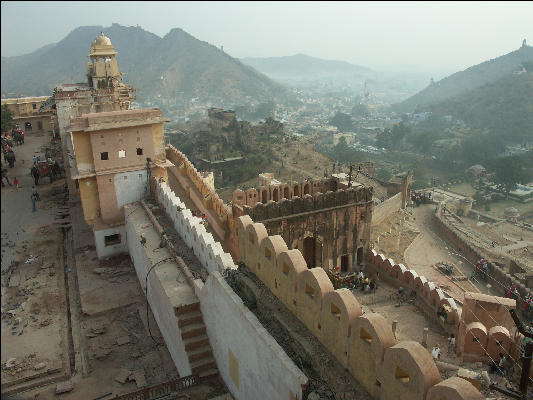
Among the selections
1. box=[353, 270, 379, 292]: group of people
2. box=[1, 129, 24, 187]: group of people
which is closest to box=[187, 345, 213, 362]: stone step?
box=[353, 270, 379, 292]: group of people

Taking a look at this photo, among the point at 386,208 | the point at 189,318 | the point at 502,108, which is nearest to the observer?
the point at 189,318

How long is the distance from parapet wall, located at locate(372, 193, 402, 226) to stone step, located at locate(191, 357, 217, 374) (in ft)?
89.0

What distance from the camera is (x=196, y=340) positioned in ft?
36.2

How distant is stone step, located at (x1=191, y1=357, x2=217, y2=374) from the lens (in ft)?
35.5

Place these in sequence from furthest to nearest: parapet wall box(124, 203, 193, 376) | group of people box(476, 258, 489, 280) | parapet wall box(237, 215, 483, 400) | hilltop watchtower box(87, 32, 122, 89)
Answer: group of people box(476, 258, 489, 280) < hilltop watchtower box(87, 32, 122, 89) < parapet wall box(124, 203, 193, 376) < parapet wall box(237, 215, 483, 400)

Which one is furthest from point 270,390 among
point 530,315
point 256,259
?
point 530,315

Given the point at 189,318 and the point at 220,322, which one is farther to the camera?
the point at 189,318

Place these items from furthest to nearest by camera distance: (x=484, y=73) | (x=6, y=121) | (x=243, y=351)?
(x=484, y=73)
(x=6, y=121)
(x=243, y=351)

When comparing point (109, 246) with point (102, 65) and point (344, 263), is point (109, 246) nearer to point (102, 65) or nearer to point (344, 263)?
point (344, 263)

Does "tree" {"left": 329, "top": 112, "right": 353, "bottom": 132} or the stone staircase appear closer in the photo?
the stone staircase

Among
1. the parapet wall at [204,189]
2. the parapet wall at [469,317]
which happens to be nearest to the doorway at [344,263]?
the parapet wall at [469,317]

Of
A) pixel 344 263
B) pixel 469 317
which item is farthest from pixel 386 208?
pixel 469 317

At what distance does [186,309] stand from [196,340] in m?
0.78

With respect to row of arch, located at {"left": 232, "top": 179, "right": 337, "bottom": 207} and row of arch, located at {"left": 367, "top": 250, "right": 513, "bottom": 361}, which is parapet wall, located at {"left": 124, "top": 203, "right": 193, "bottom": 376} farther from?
row of arch, located at {"left": 367, "top": 250, "right": 513, "bottom": 361}
